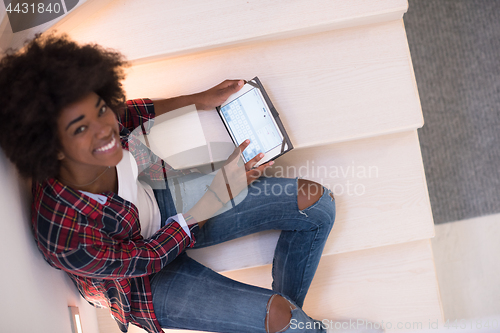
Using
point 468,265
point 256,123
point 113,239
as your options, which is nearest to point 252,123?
point 256,123

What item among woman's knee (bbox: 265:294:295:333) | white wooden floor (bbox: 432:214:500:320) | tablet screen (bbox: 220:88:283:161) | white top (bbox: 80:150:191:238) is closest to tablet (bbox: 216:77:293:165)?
tablet screen (bbox: 220:88:283:161)

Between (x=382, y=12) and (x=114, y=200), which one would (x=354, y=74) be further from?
(x=114, y=200)

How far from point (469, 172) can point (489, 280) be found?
0.43m

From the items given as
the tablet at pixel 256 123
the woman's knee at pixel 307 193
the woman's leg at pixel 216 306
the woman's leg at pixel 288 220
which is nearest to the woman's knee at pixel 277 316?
the woman's leg at pixel 216 306

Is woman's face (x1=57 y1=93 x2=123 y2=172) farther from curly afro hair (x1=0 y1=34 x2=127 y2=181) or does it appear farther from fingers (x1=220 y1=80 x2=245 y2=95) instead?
fingers (x1=220 y1=80 x2=245 y2=95)

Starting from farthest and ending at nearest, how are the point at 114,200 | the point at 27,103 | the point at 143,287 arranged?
1. the point at 143,287
2. the point at 114,200
3. the point at 27,103

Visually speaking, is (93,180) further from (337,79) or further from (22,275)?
(337,79)

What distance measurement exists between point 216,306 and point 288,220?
0.30 m

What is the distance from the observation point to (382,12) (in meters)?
0.95

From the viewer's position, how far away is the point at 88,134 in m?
0.69

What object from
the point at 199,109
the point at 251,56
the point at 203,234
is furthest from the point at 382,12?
the point at 203,234

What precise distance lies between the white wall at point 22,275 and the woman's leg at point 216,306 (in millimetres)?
235

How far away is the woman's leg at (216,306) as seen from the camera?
0.92 metres

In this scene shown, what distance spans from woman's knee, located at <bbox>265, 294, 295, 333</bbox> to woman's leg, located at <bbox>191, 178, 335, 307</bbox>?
125 mm
